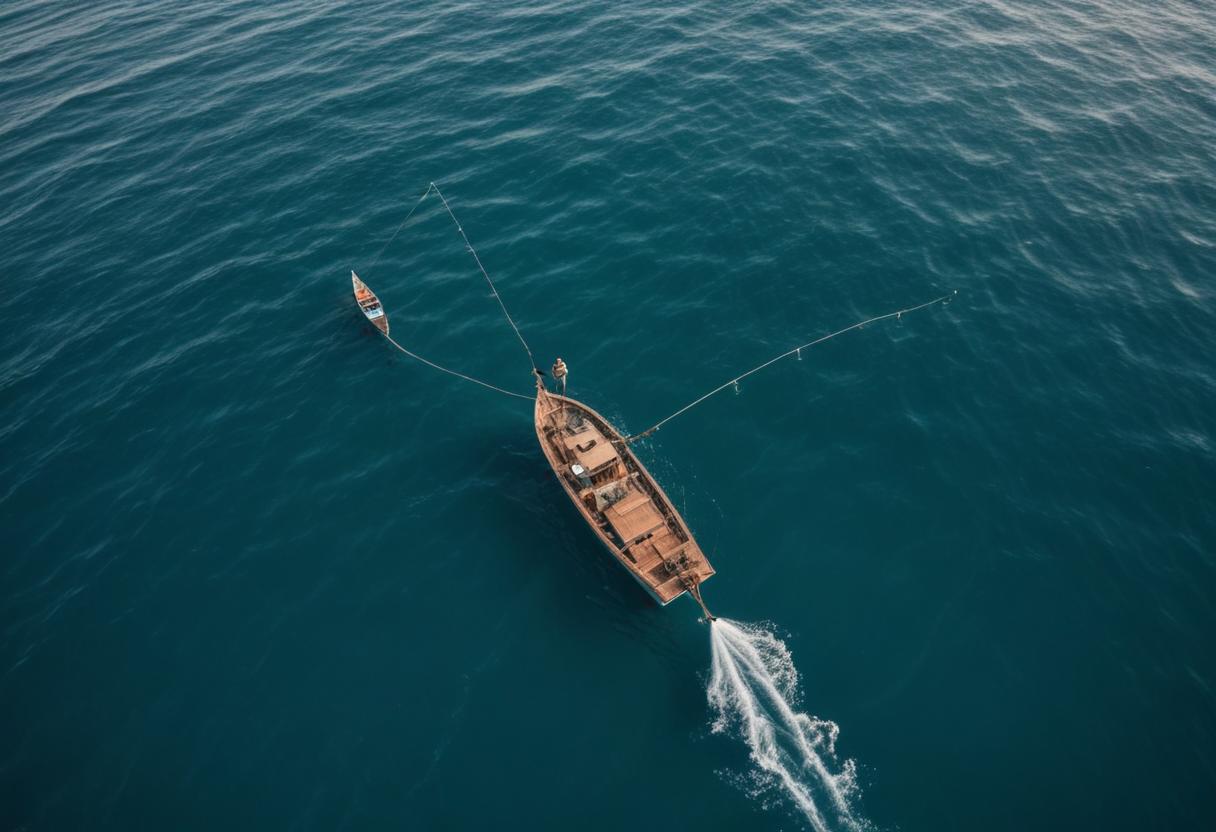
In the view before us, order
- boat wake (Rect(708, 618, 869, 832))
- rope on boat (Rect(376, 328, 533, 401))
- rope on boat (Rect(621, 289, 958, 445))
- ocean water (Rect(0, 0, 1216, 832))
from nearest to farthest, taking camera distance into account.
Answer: boat wake (Rect(708, 618, 869, 832)), ocean water (Rect(0, 0, 1216, 832)), rope on boat (Rect(621, 289, 958, 445)), rope on boat (Rect(376, 328, 533, 401))

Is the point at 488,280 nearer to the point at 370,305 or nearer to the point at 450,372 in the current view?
the point at 370,305

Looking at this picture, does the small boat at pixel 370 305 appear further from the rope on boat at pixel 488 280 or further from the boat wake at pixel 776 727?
the boat wake at pixel 776 727

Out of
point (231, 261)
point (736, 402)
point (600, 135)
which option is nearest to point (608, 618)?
point (736, 402)

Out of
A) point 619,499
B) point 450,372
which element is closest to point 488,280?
point 450,372

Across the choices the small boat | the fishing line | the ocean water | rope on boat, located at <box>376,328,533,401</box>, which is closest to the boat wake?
the ocean water

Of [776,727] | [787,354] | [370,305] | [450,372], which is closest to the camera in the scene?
[776,727]

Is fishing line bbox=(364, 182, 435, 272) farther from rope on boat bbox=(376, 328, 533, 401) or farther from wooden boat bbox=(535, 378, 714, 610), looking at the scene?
wooden boat bbox=(535, 378, 714, 610)
